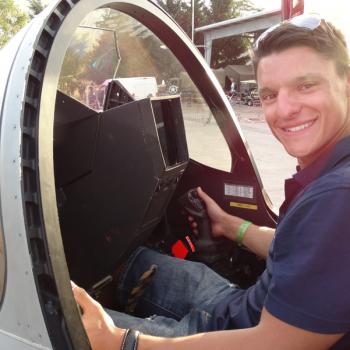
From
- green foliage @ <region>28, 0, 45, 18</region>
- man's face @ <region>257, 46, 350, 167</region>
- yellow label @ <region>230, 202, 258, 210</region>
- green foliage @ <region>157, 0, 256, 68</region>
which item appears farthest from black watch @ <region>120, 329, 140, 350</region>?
green foliage @ <region>157, 0, 256, 68</region>

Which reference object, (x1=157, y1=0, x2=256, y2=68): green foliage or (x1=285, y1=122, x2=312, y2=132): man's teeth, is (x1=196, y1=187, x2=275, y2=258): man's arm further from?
(x1=157, y1=0, x2=256, y2=68): green foliage

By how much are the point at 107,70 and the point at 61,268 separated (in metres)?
1.38

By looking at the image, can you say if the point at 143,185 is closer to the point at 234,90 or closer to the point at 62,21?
the point at 62,21

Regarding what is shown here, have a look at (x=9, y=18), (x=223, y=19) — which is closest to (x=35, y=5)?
(x=9, y=18)

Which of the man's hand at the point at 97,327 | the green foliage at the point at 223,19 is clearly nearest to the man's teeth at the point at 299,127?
the man's hand at the point at 97,327

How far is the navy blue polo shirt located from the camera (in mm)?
836

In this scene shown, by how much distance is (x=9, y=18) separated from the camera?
48.1ft

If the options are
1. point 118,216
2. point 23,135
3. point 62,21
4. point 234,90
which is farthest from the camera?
point 234,90

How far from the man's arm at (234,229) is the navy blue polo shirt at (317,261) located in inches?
35.0

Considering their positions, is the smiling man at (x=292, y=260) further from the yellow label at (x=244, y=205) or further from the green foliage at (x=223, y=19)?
the green foliage at (x=223, y=19)

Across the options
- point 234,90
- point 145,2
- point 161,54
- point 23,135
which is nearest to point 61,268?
point 23,135

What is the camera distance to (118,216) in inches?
67.7

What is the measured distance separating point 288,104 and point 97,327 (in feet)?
Result: 2.70

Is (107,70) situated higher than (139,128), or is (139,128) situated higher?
(107,70)
